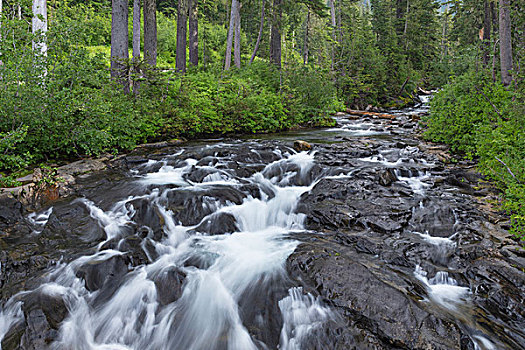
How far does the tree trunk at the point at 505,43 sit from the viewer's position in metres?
9.44

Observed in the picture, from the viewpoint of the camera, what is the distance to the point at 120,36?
35.6ft

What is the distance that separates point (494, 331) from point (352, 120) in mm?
16158

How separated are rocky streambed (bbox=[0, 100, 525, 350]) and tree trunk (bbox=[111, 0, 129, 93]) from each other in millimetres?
4218

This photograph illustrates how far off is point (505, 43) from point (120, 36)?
1209 cm

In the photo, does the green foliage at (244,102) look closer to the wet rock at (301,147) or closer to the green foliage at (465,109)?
the wet rock at (301,147)

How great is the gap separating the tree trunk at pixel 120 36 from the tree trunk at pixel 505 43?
38.0ft

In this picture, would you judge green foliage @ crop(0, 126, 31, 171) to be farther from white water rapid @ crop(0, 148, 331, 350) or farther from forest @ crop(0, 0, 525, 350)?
white water rapid @ crop(0, 148, 331, 350)

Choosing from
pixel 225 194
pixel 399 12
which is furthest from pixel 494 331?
pixel 399 12

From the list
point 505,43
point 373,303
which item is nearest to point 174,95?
point 373,303

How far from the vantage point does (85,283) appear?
4.55 meters

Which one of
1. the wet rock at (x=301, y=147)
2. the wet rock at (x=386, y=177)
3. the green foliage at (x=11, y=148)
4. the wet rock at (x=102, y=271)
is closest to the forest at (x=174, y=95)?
the green foliage at (x=11, y=148)

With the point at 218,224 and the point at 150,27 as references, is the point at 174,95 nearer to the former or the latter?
the point at 150,27

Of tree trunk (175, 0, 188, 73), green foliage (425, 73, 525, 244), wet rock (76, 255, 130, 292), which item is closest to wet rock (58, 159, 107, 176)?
wet rock (76, 255, 130, 292)

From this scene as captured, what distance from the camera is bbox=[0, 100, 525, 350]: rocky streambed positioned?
12.5 feet
